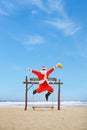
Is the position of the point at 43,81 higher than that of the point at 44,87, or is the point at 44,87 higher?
the point at 43,81

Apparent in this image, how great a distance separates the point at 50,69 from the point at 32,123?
8.05 metres

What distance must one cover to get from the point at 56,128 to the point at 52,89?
339 inches

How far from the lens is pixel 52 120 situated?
1584cm

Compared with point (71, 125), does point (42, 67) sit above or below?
above

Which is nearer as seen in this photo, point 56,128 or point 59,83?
point 56,128

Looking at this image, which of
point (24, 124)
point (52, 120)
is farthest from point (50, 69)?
point (24, 124)

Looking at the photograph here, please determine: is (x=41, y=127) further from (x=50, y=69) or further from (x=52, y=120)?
(x=50, y=69)

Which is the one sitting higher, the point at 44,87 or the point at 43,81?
the point at 43,81

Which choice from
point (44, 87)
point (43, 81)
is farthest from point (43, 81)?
point (44, 87)

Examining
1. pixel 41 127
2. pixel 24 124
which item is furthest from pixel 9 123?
pixel 41 127

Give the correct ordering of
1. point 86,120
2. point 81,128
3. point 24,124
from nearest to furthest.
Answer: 1. point 81,128
2. point 24,124
3. point 86,120

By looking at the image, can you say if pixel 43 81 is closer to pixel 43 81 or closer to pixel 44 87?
pixel 43 81

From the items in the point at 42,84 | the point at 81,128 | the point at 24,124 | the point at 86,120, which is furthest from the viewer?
the point at 42,84

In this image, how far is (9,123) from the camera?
1466cm
